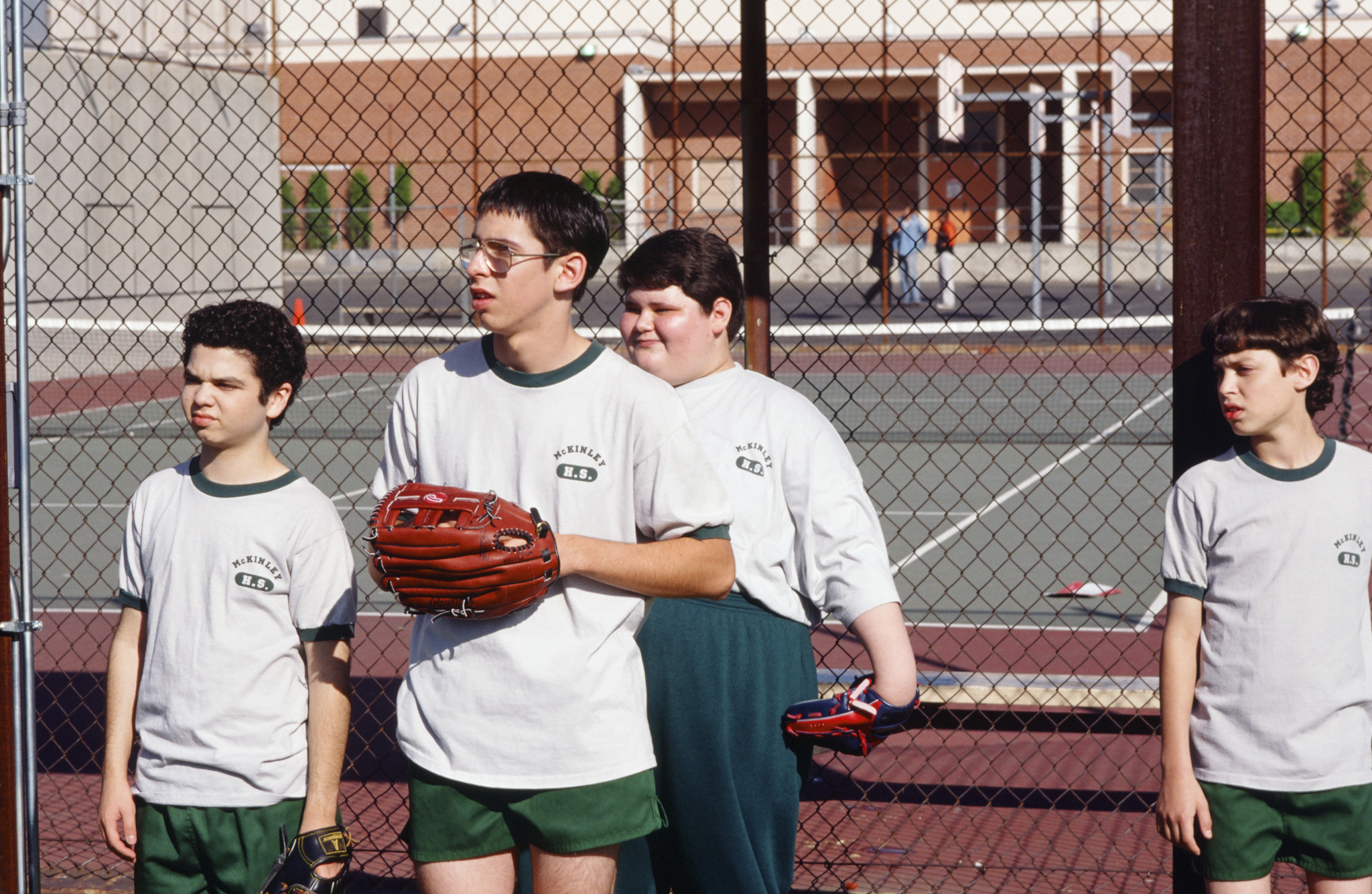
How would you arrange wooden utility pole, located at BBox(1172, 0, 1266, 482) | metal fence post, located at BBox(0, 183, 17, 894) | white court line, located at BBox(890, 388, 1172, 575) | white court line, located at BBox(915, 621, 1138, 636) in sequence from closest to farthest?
wooden utility pole, located at BBox(1172, 0, 1266, 482), metal fence post, located at BBox(0, 183, 17, 894), white court line, located at BBox(915, 621, 1138, 636), white court line, located at BBox(890, 388, 1172, 575)

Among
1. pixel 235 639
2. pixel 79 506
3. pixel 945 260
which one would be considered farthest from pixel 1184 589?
pixel 945 260

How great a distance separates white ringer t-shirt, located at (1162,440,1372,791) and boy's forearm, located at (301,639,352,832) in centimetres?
155

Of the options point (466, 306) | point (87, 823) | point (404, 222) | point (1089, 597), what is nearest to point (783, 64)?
point (404, 222)

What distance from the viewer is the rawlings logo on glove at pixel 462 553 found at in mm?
2180

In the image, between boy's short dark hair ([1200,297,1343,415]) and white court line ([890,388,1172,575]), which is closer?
boy's short dark hair ([1200,297,1343,415])

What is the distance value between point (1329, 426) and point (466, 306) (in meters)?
16.4

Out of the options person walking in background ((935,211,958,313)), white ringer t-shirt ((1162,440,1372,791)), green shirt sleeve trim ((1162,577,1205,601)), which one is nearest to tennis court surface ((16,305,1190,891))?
white ringer t-shirt ((1162,440,1372,791))

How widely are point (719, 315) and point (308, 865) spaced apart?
4.20 ft

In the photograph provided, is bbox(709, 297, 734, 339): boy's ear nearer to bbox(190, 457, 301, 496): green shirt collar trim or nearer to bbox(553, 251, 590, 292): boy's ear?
bbox(553, 251, 590, 292): boy's ear

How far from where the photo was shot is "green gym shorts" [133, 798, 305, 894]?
8.60ft

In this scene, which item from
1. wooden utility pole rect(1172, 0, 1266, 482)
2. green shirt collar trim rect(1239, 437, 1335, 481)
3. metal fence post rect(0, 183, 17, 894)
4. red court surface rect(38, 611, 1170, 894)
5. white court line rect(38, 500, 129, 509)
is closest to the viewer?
green shirt collar trim rect(1239, 437, 1335, 481)

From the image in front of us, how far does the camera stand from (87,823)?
14.6 ft

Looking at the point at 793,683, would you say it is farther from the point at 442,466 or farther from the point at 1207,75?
the point at 1207,75

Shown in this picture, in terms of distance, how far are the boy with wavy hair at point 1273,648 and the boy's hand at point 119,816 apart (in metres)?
1.93
